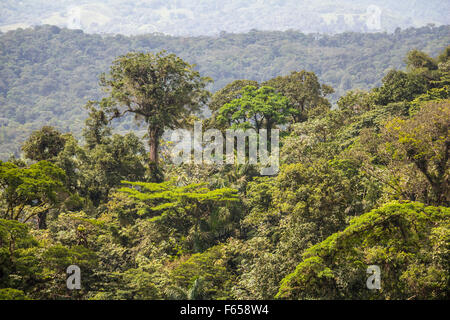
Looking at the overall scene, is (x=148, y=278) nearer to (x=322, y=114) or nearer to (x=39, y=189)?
(x=39, y=189)

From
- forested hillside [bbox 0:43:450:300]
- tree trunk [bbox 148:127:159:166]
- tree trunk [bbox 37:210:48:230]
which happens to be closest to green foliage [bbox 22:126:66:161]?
forested hillside [bbox 0:43:450:300]

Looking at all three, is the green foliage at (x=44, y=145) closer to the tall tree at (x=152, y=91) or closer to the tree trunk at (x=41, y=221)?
the tree trunk at (x=41, y=221)

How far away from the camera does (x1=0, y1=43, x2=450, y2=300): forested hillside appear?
1167cm

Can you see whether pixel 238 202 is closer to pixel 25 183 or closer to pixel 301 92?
pixel 25 183

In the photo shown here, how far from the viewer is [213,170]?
23688mm

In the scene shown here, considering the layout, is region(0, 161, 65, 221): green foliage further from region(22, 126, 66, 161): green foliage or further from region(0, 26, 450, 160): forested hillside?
region(0, 26, 450, 160): forested hillside

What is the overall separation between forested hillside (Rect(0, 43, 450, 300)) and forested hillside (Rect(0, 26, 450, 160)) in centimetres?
7751

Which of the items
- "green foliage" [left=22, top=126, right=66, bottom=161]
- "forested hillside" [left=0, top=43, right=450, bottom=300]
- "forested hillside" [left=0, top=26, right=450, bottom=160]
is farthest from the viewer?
"forested hillside" [left=0, top=26, right=450, bottom=160]

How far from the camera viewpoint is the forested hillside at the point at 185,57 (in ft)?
388

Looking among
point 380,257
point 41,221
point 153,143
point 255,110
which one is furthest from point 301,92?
point 380,257

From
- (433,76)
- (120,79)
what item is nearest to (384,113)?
(433,76)

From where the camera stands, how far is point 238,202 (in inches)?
763

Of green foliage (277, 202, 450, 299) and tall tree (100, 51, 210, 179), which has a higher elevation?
tall tree (100, 51, 210, 179)
